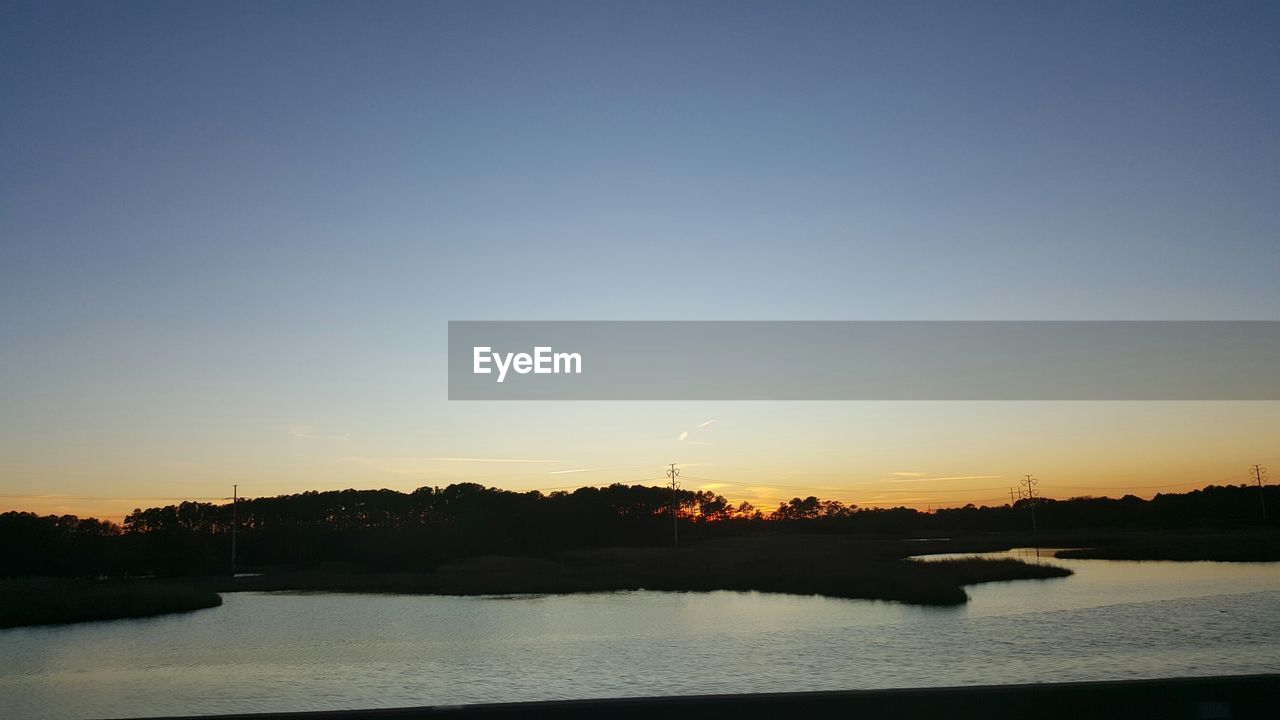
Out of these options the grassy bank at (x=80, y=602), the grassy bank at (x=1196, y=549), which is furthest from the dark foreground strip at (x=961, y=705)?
the grassy bank at (x=1196, y=549)

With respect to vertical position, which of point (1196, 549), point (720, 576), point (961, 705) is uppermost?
point (961, 705)

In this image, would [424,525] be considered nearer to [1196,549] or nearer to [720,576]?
[720,576]

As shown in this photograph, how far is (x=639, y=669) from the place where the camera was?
17.2 meters

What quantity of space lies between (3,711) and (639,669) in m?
10.5

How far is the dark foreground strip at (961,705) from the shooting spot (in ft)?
22.1

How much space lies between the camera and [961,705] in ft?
22.3

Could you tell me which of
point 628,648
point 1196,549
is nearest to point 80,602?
point 628,648

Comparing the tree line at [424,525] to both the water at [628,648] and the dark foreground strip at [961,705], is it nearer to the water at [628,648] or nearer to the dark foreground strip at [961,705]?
the water at [628,648]

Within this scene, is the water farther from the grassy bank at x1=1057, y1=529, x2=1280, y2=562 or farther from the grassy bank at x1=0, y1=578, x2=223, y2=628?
the grassy bank at x1=1057, y1=529, x2=1280, y2=562

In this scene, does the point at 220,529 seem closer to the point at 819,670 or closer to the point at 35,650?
the point at 35,650

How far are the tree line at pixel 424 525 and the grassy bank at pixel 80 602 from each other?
58.9 feet

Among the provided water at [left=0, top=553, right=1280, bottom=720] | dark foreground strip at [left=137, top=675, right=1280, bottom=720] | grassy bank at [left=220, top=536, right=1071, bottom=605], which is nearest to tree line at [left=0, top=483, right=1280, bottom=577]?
grassy bank at [left=220, top=536, right=1071, bottom=605]

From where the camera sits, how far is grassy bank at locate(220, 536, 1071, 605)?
117 feet

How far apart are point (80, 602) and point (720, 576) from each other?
87.0 ft
